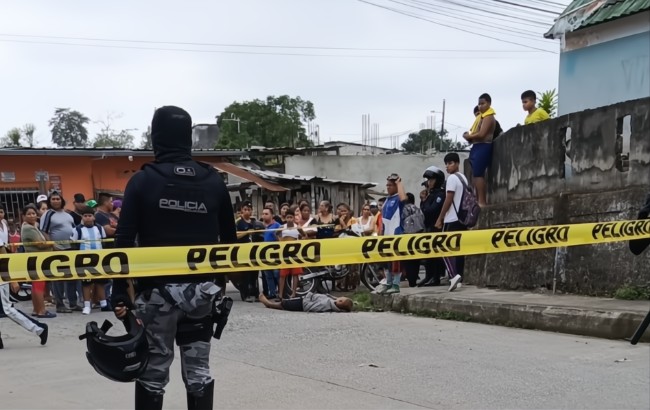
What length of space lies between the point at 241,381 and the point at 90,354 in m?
2.11

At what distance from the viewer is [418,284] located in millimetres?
10008

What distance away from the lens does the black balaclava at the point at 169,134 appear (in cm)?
366

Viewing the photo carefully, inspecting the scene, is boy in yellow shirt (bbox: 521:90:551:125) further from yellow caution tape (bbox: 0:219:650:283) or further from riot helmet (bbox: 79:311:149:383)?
riot helmet (bbox: 79:311:149:383)

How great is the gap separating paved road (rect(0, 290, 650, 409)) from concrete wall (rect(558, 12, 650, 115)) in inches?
243

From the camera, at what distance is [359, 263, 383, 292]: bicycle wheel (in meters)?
11.1

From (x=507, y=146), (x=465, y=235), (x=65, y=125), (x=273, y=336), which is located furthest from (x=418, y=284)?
(x=65, y=125)

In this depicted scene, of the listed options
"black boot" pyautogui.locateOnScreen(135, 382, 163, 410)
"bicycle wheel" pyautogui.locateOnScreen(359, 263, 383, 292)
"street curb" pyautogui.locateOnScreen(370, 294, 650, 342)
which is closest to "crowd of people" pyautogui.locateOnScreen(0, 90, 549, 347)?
"bicycle wheel" pyautogui.locateOnScreen(359, 263, 383, 292)

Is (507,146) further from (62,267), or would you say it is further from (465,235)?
(62,267)

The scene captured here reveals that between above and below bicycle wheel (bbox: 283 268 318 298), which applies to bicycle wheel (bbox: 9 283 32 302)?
below

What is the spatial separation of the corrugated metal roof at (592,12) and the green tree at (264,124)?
38.8 m

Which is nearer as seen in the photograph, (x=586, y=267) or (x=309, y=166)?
(x=586, y=267)

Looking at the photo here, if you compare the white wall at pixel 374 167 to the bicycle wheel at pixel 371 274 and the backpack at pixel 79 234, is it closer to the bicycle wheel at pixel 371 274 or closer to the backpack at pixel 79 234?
the bicycle wheel at pixel 371 274

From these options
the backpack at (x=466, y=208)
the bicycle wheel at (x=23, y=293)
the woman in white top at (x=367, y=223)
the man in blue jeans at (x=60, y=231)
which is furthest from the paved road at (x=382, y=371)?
the bicycle wheel at (x=23, y=293)

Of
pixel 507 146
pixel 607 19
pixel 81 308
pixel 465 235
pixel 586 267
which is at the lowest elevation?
pixel 81 308
